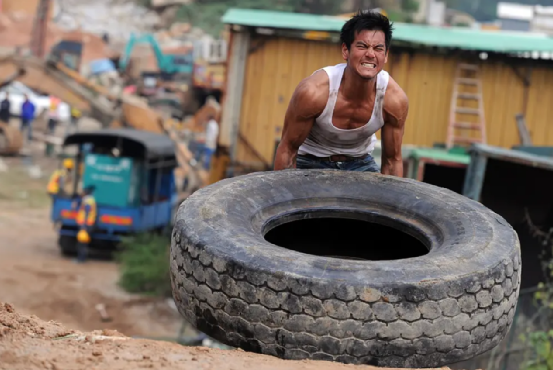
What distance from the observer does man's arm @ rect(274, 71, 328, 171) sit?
3596mm

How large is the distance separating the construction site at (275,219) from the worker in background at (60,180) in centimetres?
4

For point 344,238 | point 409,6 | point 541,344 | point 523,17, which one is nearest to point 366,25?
point 344,238

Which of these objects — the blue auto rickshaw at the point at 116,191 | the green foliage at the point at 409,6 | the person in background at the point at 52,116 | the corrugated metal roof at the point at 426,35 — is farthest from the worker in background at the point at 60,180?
the green foliage at the point at 409,6

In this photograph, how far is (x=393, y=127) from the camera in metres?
3.77

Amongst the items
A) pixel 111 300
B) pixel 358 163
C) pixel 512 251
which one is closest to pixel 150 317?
pixel 111 300

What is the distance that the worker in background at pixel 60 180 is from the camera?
43.6 feet

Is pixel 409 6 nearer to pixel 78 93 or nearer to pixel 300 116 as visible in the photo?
pixel 78 93

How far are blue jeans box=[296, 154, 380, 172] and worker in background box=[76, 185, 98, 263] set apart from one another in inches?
360

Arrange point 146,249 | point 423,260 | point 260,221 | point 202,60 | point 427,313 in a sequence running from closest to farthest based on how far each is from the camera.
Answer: point 427,313, point 423,260, point 260,221, point 146,249, point 202,60

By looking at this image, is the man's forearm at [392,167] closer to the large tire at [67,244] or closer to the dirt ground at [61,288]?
the dirt ground at [61,288]

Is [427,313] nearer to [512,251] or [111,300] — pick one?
[512,251]

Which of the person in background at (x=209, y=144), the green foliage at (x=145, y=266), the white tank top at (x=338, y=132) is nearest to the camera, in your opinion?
the white tank top at (x=338, y=132)

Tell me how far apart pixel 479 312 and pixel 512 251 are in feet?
1.17

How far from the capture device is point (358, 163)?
4.05m
